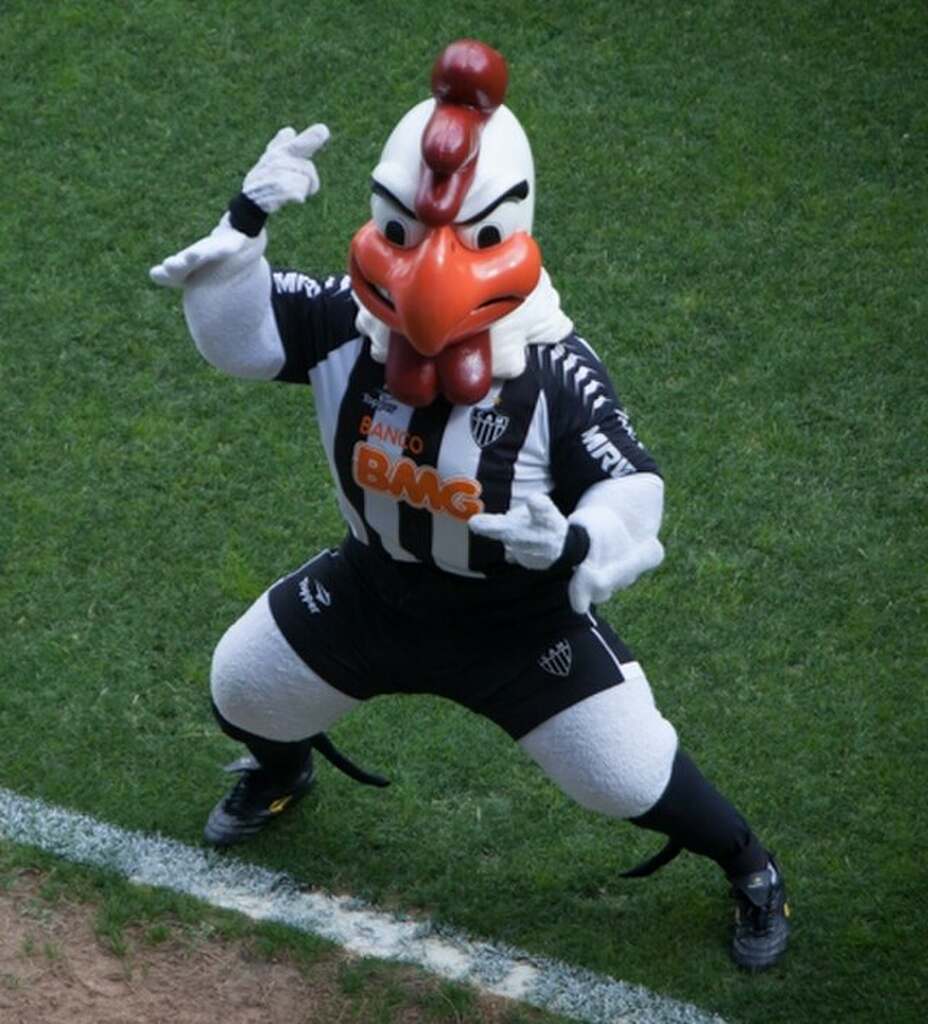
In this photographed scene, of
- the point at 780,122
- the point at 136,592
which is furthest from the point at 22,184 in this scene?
the point at 780,122

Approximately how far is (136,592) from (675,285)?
1.99m

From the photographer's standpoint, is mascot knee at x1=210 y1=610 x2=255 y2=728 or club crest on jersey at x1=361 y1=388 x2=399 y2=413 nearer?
club crest on jersey at x1=361 y1=388 x2=399 y2=413

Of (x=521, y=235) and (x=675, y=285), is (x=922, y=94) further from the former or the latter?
(x=521, y=235)

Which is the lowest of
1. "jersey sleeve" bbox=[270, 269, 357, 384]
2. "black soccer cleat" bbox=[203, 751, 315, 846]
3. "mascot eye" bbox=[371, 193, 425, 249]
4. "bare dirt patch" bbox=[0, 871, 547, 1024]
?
"bare dirt patch" bbox=[0, 871, 547, 1024]

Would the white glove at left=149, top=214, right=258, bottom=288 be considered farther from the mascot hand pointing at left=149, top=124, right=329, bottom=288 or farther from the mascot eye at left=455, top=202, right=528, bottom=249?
the mascot eye at left=455, top=202, right=528, bottom=249

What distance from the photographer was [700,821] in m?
4.73

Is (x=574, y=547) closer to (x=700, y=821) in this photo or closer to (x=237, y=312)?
(x=237, y=312)

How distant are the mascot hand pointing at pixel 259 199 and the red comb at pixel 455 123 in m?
0.28

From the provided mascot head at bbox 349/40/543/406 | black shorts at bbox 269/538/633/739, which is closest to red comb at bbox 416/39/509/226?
mascot head at bbox 349/40/543/406

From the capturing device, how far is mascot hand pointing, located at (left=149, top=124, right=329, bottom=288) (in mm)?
4156

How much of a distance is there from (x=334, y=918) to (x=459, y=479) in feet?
4.32

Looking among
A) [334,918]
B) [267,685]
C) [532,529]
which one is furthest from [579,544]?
[334,918]

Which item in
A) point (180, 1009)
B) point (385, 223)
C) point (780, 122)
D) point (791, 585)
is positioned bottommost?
point (180, 1009)

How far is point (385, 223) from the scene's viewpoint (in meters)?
4.11
